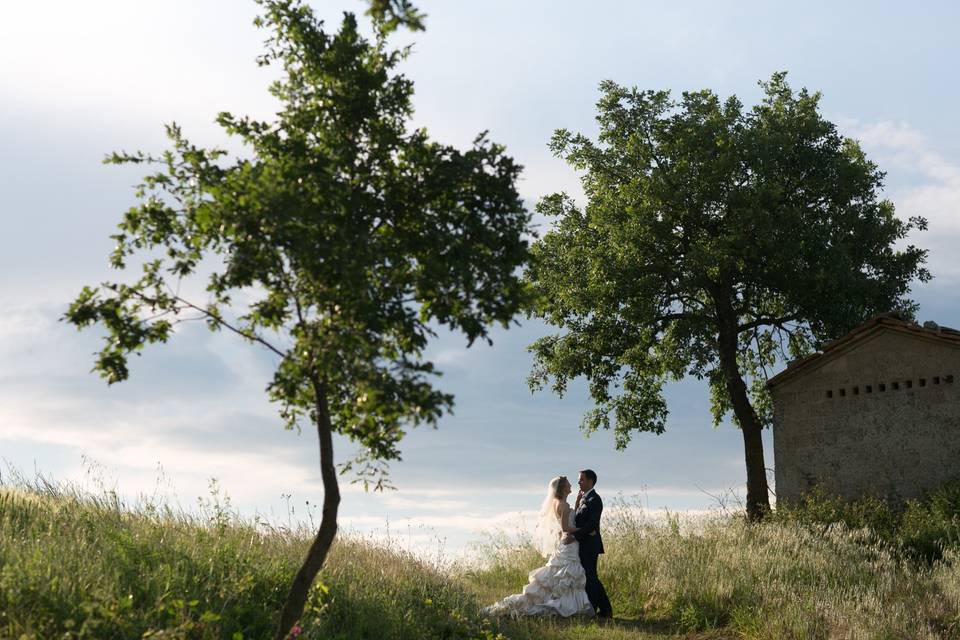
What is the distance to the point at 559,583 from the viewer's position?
1625 centimetres

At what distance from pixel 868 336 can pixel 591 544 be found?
11.9 meters

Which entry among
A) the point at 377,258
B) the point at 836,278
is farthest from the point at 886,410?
the point at 377,258

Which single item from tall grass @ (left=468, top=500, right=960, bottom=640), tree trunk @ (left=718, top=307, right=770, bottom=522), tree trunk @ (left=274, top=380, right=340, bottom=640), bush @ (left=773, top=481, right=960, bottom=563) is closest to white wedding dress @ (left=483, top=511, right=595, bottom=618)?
tall grass @ (left=468, top=500, right=960, bottom=640)

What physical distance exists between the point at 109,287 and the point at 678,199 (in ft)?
62.2

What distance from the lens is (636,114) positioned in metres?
27.6

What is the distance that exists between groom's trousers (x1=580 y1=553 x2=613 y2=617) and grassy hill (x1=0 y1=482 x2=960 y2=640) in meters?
0.48

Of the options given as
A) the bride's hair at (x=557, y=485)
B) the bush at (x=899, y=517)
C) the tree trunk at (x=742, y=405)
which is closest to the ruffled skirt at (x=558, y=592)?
the bride's hair at (x=557, y=485)

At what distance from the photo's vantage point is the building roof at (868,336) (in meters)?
23.0

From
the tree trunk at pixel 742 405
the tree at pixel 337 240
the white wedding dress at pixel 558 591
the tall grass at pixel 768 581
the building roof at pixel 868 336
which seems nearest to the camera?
the tree at pixel 337 240

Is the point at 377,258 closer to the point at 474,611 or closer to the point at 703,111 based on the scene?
the point at 474,611

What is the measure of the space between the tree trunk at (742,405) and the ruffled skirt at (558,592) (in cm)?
1157

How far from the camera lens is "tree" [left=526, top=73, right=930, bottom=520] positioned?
25.3 meters

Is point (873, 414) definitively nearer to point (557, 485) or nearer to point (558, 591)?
point (557, 485)

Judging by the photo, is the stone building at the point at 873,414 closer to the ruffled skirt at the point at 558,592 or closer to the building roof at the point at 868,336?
the building roof at the point at 868,336
